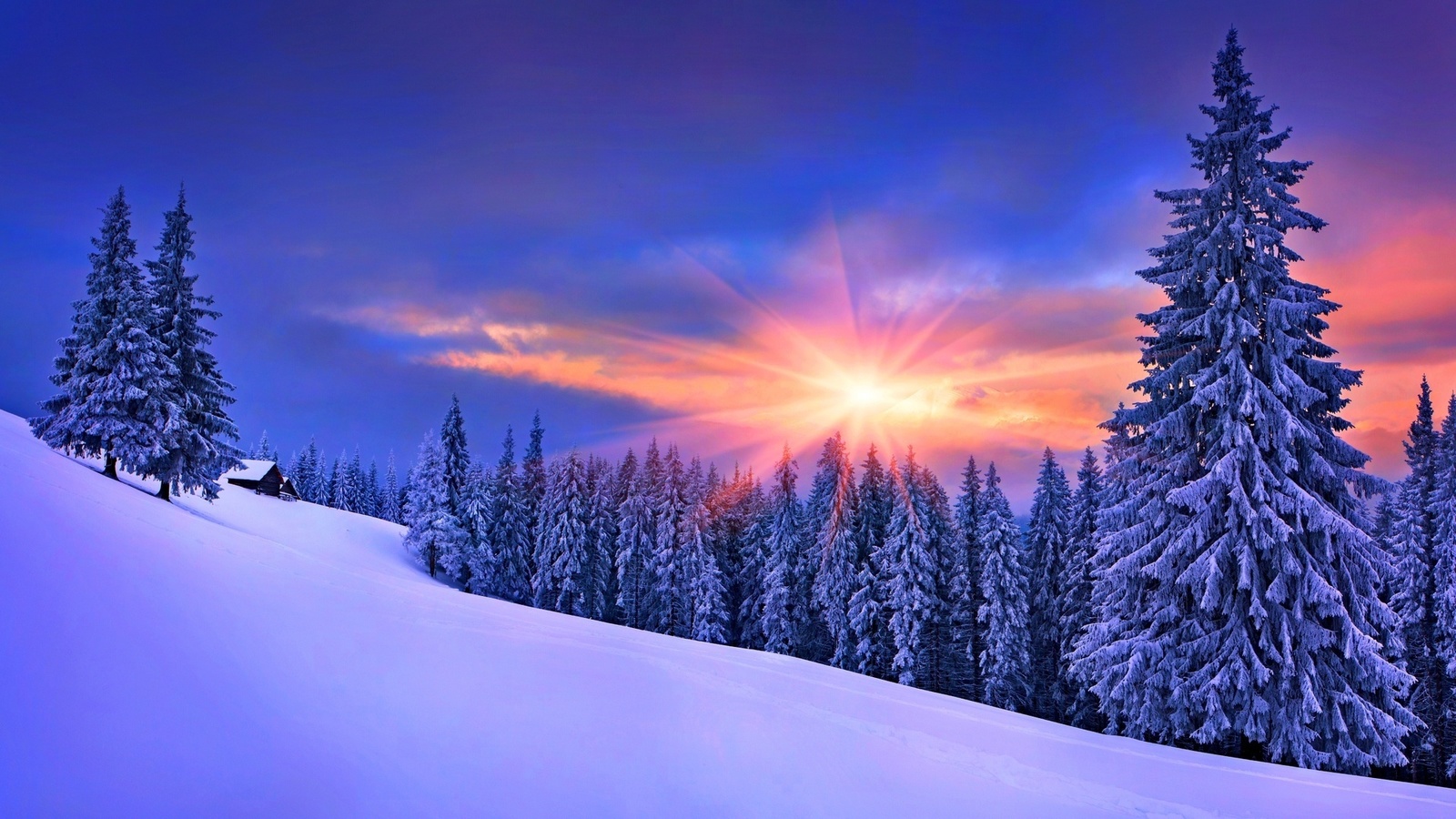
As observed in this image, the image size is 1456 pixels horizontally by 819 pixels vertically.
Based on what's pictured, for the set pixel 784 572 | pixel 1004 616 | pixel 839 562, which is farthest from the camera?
pixel 784 572

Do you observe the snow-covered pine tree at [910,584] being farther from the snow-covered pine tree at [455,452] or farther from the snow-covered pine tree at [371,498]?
the snow-covered pine tree at [371,498]

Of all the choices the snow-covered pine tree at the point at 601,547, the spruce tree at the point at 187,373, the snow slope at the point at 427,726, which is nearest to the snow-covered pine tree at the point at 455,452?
the snow-covered pine tree at the point at 601,547

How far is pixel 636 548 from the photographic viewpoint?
4719 centimetres

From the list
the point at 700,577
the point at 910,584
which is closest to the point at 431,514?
the point at 700,577

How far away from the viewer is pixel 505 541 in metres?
51.6

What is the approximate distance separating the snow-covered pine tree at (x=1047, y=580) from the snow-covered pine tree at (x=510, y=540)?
3664cm

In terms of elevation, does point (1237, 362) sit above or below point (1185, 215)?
below

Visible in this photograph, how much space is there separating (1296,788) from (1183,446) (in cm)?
719

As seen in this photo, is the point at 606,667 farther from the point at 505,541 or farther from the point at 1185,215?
the point at 505,541

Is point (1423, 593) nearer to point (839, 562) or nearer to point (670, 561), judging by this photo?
point (839, 562)

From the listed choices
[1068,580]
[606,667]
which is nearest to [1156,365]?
[606,667]

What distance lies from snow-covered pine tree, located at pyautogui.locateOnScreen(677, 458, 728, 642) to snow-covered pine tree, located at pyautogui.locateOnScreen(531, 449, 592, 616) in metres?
8.19

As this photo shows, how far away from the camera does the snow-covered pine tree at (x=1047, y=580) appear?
112 feet

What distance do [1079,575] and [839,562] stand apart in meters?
11.8
